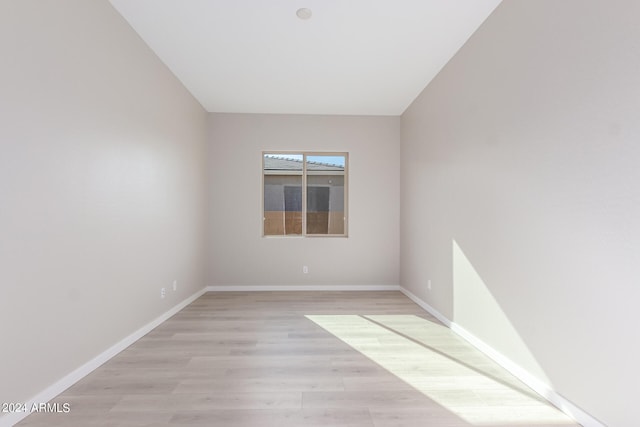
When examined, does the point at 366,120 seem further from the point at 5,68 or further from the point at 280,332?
the point at 5,68

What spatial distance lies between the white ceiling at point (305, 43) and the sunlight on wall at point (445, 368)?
277 cm

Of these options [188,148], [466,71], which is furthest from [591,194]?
[188,148]

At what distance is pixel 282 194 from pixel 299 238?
78 centimetres

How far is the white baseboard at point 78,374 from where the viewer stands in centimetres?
167

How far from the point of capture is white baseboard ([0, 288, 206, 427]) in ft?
5.48

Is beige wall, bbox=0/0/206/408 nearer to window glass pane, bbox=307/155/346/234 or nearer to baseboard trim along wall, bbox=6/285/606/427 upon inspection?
baseboard trim along wall, bbox=6/285/606/427

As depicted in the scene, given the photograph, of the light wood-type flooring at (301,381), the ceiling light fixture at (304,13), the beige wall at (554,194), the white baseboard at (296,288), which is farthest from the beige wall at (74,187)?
the beige wall at (554,194)

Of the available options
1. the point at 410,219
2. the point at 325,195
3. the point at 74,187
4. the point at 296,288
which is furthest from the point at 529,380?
the point at 325,195

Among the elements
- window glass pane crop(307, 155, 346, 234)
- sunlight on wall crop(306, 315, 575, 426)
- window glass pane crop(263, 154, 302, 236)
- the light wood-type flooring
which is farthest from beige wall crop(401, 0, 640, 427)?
window glass pane crop(263, 154, 302, 236)

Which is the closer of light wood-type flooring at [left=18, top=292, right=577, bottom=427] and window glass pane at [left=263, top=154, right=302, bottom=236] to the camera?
light wood-type flooring at [left=18, top=292, right=577, bottom=427]

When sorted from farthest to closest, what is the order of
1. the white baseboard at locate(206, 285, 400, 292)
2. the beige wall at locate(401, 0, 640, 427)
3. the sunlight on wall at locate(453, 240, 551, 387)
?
the white baseboard at locate(206, 285, 400, 292)
the sunlight on wall at locate(453, 240, 551, 387)
the beige wall at locate(401, 0, 640, 427)

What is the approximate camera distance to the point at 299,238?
5062 millimetres

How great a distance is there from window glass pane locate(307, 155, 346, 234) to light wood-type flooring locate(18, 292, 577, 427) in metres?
2.00

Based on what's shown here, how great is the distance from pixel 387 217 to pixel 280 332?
8.80 ft
